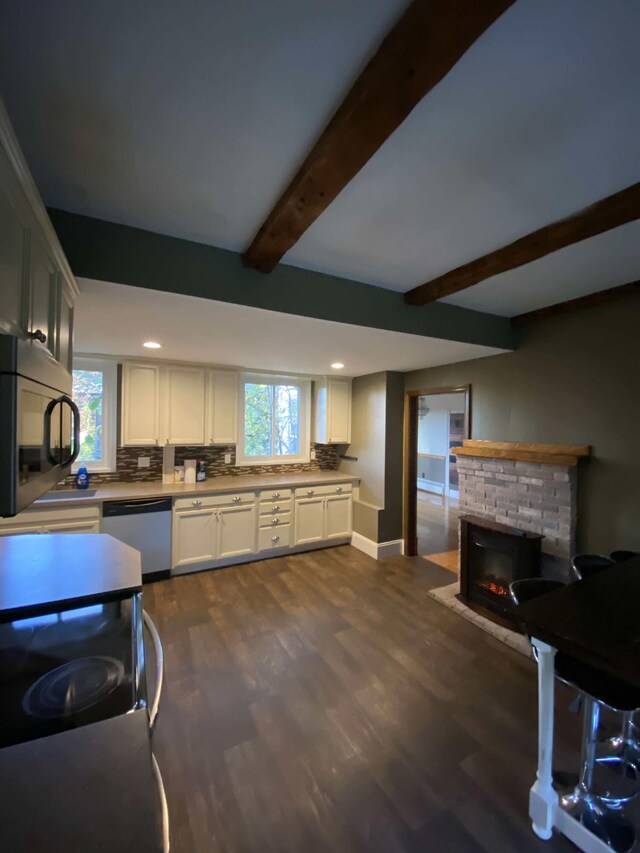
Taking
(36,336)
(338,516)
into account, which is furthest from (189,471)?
(36,336)

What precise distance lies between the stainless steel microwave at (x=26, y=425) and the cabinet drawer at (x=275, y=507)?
9.07 ft

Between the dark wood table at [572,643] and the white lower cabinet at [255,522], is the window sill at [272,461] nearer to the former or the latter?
the white lower cabinet at [255,522]

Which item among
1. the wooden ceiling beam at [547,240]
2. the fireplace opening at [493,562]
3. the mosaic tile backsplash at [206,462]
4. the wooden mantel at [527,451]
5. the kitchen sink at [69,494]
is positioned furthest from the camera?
the mosaic tile backsplash at [206,462]

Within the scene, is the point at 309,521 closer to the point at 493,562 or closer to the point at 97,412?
the point at 493,562

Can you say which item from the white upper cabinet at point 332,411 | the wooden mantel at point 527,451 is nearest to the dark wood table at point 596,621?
the wooden mantel at point 527,451

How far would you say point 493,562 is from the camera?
2996 millimetres

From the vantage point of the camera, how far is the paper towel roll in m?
3.99

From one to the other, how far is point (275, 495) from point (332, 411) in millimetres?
1373

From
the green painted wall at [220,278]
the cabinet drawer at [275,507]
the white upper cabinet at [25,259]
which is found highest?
the green painted wall at [220,278]

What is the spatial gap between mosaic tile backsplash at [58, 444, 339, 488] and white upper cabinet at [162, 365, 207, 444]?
0.92 ft

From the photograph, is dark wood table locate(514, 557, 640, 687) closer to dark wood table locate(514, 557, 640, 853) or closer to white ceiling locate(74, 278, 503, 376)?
dark wood table locate(514, 557, 640, 853)

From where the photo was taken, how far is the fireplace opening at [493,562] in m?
2.72

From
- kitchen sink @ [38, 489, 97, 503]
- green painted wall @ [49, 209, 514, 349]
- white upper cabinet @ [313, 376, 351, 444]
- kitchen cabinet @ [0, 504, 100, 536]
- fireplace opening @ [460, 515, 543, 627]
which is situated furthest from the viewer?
white upper cabinet @ [313, 376, 351, 444]

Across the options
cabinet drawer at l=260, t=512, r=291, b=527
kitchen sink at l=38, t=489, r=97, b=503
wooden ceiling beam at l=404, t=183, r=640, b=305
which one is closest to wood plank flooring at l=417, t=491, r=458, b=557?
cabinet drawer at l=260, t=512, r=291, b=527
